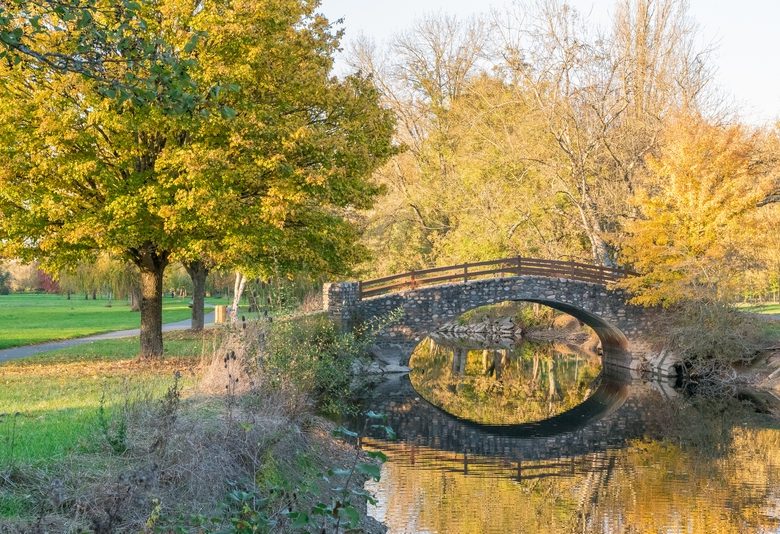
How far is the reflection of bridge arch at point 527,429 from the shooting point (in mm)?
15992

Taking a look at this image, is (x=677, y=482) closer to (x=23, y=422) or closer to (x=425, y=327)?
(x=23, y=422)

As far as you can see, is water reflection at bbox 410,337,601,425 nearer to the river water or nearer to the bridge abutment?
the river water

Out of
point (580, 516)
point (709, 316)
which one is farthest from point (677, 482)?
point (709, 316)

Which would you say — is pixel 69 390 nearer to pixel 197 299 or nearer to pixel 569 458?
pixel 569 458

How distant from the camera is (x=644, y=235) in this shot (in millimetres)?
25297

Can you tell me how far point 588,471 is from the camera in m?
14.0

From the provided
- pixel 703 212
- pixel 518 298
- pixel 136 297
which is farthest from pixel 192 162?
pixel 136 297

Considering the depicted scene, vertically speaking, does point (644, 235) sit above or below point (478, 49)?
below

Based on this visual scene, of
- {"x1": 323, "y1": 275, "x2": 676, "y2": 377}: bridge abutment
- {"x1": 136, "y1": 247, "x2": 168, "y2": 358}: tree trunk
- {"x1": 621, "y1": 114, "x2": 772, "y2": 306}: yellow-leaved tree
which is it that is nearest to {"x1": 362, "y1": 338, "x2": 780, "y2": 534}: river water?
{"x1": 323, "y1": 275, "x2": 676, "y2": 377}: bridge abutment

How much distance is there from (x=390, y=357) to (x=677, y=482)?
14.5m

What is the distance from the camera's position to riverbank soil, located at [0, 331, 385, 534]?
7129 mm

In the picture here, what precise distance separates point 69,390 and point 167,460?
667cm

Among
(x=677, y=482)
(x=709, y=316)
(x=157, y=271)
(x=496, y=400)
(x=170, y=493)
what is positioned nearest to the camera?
(x=170, y=493)

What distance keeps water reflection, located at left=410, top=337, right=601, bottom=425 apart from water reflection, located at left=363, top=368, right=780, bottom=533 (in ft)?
2.96
